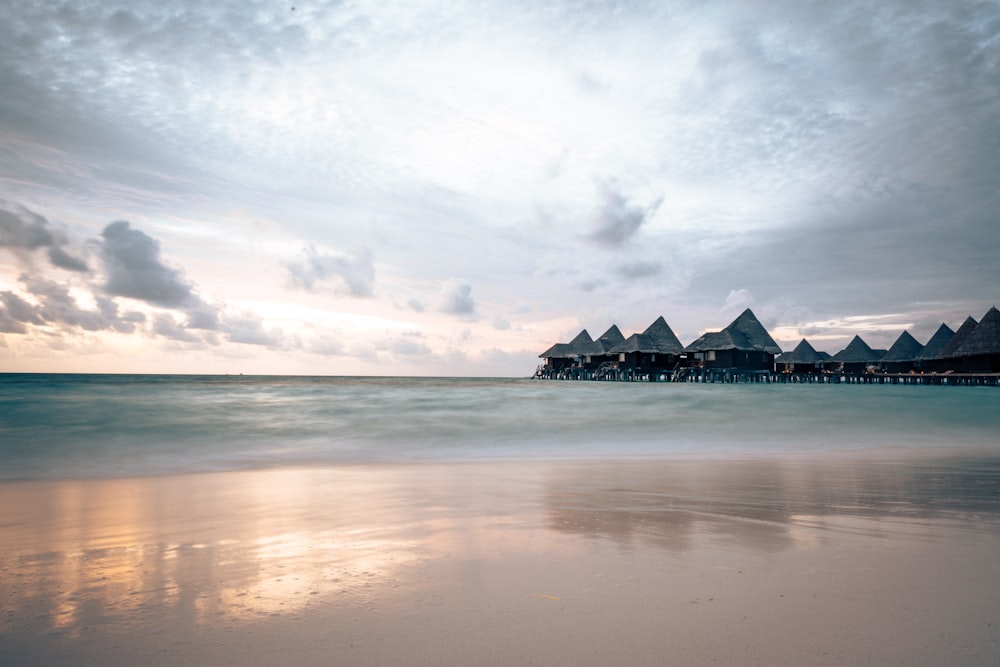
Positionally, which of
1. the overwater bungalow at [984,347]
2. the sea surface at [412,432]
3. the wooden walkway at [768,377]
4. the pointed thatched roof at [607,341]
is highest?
the pointed thatched roof at [607,341]

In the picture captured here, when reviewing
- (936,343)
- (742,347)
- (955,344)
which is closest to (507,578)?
(742,347)

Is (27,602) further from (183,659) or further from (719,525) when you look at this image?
(719,525)

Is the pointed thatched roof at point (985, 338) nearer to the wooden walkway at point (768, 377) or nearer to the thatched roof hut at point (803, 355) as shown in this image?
the wooden walkway at point (768, 377)

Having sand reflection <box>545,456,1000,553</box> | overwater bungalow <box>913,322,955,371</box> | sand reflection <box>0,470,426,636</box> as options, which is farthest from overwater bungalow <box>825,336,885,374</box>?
sand reflection <box>0,470,426,636</box>

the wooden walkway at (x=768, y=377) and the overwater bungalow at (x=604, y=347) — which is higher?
the overwater bungalow at (x=604, y=347)

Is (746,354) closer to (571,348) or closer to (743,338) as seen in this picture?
(743,338)

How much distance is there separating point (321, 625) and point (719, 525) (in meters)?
3.41

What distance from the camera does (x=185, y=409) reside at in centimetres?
2002

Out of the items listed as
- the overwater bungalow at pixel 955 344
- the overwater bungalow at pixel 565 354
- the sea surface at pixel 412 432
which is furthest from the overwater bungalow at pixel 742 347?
the sea surface at pixel 412 432

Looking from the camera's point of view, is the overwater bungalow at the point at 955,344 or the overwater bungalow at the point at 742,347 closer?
the overwater bungalow at the point at 955,344

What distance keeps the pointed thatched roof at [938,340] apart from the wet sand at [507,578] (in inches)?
2744

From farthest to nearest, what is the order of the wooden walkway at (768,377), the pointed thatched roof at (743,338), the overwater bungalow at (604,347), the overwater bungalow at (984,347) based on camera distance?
the overwater bungalow at (604,347) < the pointed thatched roof at (743,338) < the wooden walkway at (768,377) < the overwater bungalow at (984,347)

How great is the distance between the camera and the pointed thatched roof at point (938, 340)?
60.9 metres

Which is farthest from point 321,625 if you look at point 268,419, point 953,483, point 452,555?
point 268,419
